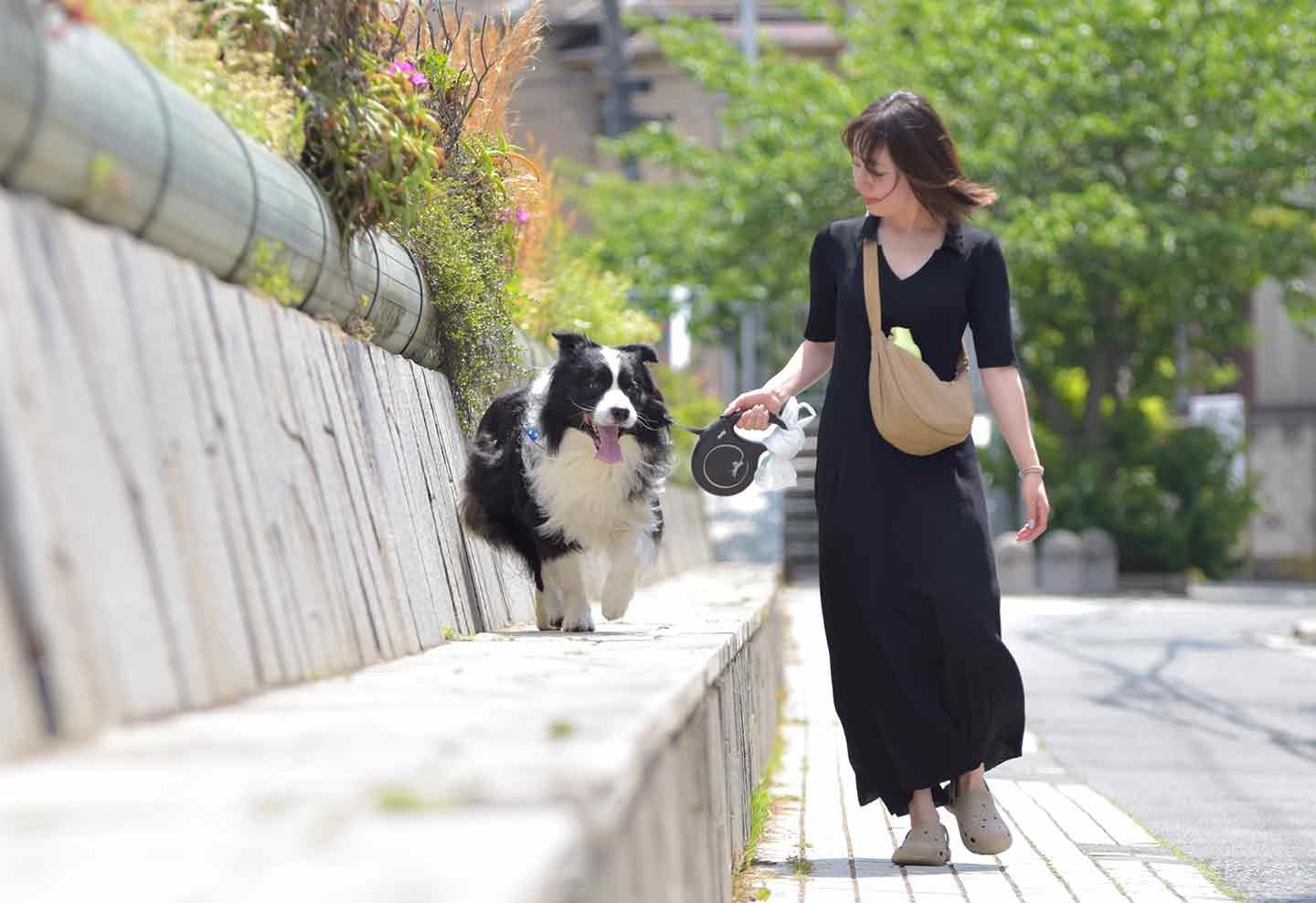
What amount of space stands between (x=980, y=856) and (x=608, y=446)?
1.84 meters

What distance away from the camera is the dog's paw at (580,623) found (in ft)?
21.8

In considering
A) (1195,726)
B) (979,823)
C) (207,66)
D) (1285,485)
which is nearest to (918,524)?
(979,823)

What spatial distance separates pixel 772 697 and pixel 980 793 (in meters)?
3.83

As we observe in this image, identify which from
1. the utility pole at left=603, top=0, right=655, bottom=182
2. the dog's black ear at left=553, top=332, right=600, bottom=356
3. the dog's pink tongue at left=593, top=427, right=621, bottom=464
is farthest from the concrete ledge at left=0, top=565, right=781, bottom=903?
the utility pole at left=603, top=0, right=655, bottom=182

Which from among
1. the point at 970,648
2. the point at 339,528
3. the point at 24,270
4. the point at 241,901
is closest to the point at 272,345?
the point at 339,528

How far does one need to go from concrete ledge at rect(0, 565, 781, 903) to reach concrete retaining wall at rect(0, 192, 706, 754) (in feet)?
0.31

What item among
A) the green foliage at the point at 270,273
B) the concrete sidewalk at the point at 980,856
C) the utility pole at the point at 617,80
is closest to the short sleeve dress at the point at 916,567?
the concrete sidewalk at the point at 980,856

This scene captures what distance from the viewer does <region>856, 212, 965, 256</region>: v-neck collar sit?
5512 mm

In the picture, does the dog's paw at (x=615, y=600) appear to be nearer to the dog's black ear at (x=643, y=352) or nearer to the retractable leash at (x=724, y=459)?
the dog's black ear at (x=643, y=352)

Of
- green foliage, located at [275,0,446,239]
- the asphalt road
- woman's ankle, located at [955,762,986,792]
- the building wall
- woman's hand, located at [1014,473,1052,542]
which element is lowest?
the building wall

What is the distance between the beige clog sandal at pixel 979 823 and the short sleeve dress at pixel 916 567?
68 millimetres

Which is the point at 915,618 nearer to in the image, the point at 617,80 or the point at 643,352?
the point at 643,352

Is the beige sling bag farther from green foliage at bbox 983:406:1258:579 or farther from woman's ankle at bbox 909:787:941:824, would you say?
green foliage at bbox 983:406:1258:579

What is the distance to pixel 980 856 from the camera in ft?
19.0
